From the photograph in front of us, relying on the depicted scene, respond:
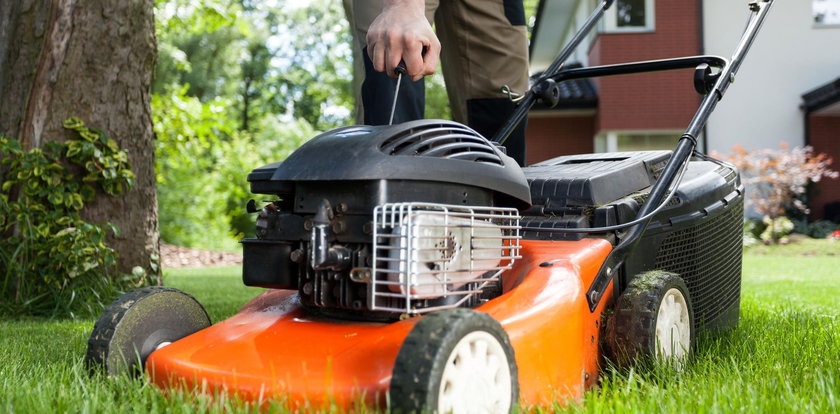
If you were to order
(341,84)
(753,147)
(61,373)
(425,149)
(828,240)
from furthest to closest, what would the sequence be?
(341,84)
(753,147)
(828,240)
(61,373)
(425,149)

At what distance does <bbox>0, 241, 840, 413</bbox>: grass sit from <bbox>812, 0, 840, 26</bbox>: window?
1153 centimetres

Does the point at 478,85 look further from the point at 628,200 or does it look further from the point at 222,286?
the point at 222,286

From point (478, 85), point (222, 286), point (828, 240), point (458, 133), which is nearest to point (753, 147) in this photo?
point (828, 240)

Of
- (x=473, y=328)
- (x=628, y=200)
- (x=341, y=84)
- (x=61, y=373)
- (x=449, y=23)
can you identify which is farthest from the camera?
(x=341, y=84)

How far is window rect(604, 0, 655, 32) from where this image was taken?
12.6 meters

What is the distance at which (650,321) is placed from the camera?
1.80 m

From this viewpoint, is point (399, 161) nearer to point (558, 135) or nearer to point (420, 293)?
point (420, 293)

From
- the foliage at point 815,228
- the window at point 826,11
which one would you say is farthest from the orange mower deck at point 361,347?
the window at point 826,11

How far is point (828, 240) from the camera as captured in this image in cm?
1079

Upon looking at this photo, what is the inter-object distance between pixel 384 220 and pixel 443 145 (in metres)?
0.27

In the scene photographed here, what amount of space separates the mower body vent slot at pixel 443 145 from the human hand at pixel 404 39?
27 cm

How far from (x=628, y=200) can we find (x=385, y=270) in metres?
0.93

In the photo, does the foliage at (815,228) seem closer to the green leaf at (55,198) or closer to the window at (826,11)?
the window at (826,11)

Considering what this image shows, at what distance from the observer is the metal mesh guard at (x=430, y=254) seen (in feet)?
4.83
